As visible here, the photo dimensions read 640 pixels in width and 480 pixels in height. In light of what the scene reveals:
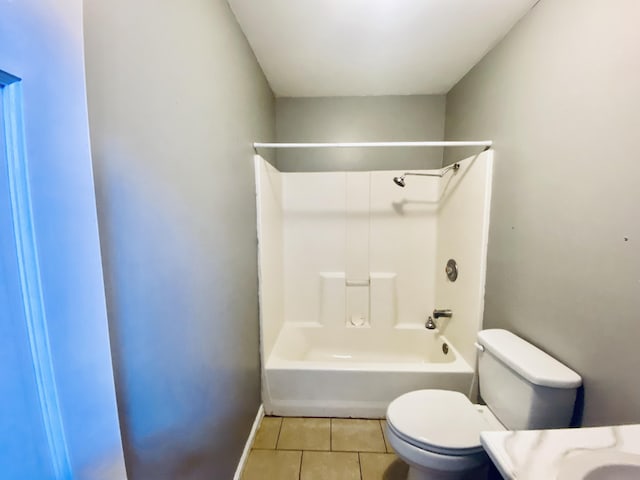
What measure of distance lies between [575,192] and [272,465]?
1.98 m

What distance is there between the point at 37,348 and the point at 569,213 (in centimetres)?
158

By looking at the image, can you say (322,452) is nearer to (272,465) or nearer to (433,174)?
(272,465)

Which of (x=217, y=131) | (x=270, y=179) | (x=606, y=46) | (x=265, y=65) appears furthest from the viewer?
(x=270, y=179)

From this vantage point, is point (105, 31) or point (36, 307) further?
point (105, 31)

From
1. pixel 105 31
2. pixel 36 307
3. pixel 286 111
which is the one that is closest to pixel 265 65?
pixel 286 111

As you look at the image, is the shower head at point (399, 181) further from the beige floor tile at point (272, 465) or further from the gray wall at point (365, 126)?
the beige floor tile at point (272, 465)

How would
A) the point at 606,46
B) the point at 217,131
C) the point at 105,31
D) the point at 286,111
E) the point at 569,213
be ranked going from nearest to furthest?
the point at 105,31 → the point at 606,46 → the point at 569,213 → the point at 217,131 → the point at 286,111

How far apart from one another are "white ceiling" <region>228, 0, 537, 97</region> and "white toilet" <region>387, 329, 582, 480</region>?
162cm

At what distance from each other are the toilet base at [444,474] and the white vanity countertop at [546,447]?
59cm

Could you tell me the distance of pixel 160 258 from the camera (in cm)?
88

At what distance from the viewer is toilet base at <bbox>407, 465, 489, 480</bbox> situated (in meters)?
1.23

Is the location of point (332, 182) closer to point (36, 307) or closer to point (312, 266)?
point (312, 266)

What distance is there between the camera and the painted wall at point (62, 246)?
0.36 metres

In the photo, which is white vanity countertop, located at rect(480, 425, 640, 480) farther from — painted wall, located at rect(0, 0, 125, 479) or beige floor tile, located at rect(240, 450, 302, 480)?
beige floor tile, located at rect(240, 450, 302, 480)
